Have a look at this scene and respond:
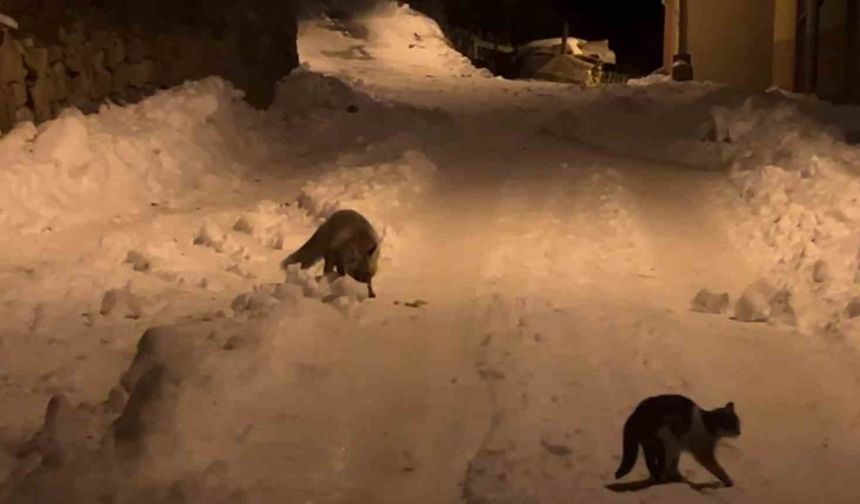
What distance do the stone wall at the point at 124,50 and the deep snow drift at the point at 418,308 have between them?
370mm

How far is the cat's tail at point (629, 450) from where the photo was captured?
5430mm

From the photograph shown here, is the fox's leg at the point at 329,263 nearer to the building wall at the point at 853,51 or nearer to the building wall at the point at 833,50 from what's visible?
the building wall at the point at 853,51

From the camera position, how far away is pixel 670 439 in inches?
210

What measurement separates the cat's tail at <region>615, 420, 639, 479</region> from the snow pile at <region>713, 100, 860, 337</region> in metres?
2.82

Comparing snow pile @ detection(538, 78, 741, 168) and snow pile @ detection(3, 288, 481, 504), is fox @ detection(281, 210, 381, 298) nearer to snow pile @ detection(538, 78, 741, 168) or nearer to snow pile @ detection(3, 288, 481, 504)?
snow pile @ detection(3, 288, 481, 504)

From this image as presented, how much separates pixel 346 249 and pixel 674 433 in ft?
12.8

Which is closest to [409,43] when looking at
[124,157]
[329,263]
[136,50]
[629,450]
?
[136,50]

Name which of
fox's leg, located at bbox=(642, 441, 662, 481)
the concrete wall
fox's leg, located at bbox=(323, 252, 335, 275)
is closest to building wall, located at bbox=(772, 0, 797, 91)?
the concrete wall

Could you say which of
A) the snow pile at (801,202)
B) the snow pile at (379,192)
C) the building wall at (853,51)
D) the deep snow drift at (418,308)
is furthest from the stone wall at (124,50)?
the building wall at (853,51)

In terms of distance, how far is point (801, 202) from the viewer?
429 inches

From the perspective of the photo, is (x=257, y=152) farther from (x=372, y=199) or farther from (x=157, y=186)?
(x=372, y=199)

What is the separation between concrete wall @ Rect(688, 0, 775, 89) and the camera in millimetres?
23125

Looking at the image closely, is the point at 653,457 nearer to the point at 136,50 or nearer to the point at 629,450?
the point at 629,450

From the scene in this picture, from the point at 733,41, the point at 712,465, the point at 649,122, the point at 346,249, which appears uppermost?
the point at 712,465
